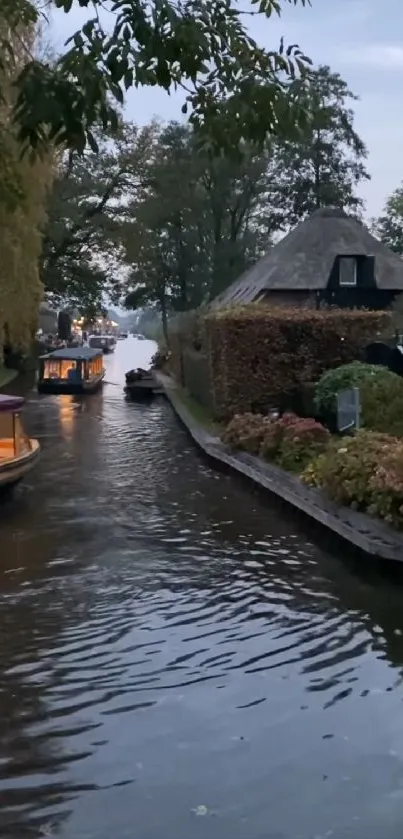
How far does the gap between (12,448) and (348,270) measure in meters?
28.2

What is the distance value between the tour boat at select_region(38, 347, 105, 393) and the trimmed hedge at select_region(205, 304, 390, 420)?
2171 cm

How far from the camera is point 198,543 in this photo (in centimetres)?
1573

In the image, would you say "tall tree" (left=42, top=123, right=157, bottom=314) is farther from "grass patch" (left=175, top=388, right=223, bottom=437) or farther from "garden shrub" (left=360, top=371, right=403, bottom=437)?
"garden shrub" (left=360, top=371, right=403, bottom=437)

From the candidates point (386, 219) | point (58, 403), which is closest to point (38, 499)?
point (58, 403)

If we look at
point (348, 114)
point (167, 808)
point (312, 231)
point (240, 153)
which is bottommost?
point (167, 808)

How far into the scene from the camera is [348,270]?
46.2m

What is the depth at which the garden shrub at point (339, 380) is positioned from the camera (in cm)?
2498

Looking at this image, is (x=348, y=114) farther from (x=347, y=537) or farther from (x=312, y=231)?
(x=347, y=537)

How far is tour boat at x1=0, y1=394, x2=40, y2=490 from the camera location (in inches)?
768

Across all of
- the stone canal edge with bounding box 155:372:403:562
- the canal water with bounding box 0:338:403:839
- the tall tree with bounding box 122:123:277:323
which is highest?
the tall tree with bounding box 122:123:277:323

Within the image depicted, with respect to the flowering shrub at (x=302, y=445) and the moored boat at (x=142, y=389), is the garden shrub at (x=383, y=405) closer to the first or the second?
the flowering shrub at (x=302, y=445)

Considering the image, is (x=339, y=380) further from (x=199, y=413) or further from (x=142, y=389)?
(x=142, y=389)

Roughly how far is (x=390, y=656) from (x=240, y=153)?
5504mm

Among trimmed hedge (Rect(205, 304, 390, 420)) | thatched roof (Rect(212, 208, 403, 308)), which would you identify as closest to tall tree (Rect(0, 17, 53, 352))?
trimmed hedge (Rect(205, 304, 390, 420))
